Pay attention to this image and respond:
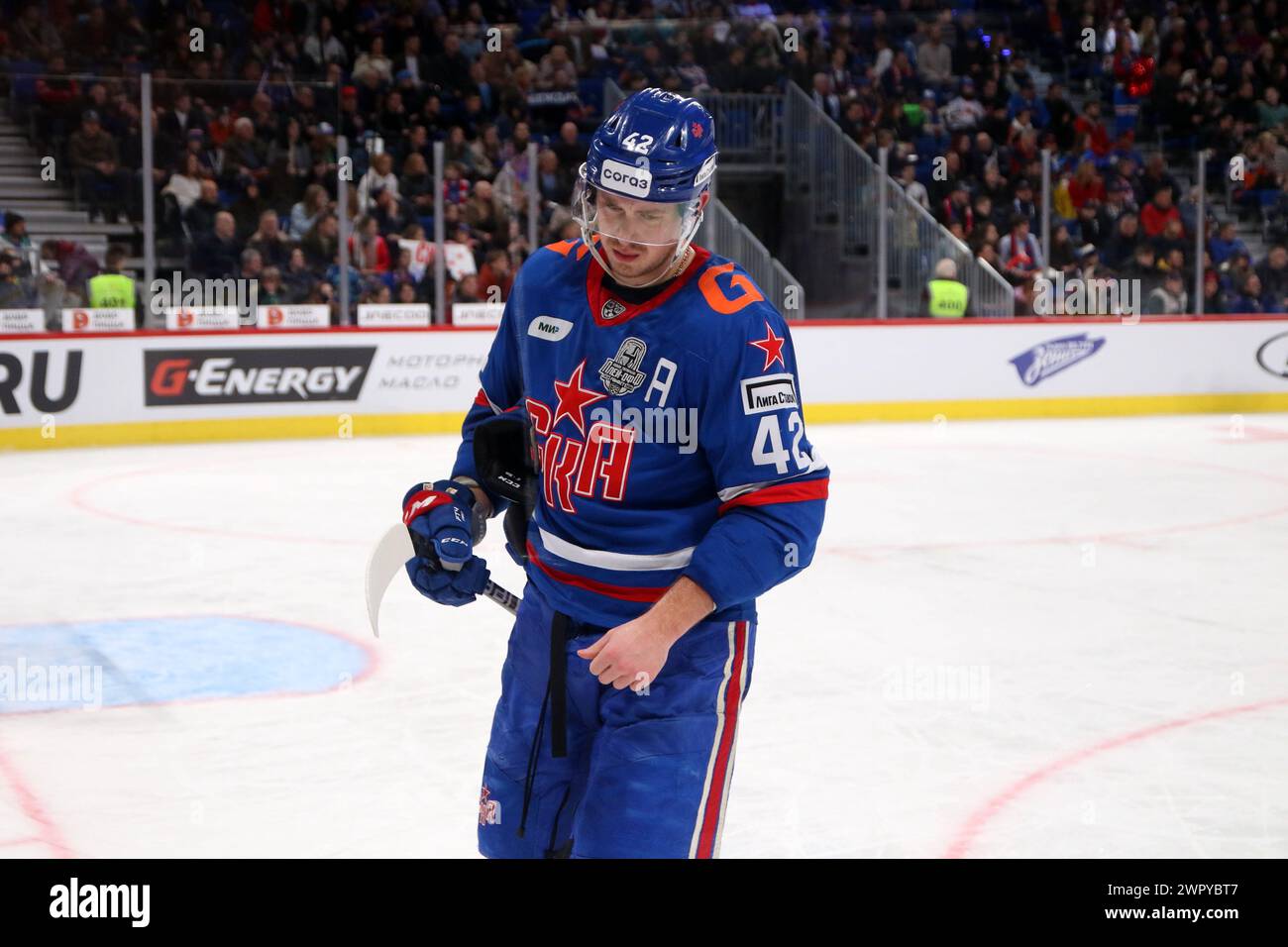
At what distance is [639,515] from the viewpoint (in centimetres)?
217

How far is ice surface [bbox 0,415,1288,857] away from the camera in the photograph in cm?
375

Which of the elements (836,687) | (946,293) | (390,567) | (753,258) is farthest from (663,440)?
(753,258)

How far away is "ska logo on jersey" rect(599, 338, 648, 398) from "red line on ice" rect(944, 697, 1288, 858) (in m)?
1.83

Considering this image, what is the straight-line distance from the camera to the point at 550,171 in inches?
487

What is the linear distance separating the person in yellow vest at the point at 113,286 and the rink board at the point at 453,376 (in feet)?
0.77

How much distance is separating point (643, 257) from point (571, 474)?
32 cm

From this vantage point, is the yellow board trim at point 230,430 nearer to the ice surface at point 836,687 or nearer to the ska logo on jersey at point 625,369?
the ice surface at point 836,687

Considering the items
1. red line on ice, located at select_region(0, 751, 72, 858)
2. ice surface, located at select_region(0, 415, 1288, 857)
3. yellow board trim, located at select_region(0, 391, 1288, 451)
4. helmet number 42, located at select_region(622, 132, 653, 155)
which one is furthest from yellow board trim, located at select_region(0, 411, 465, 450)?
helmet number 42, located at select_region(622, 132, 653, 155)

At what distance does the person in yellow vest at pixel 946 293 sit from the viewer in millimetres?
12836

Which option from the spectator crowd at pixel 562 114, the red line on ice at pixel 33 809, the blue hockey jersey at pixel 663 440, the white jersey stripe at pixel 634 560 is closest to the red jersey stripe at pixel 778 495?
the blue hockey jersey at pixel 663 440

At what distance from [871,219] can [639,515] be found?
1180 cm

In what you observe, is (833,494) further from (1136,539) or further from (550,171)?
(550,171)

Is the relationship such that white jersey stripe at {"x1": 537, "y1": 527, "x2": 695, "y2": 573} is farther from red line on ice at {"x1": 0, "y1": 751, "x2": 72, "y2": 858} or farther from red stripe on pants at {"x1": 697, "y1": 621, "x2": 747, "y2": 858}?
red line on ice at {"x1": 0, "y1": 751, "x2": 72, "y2": 858}
